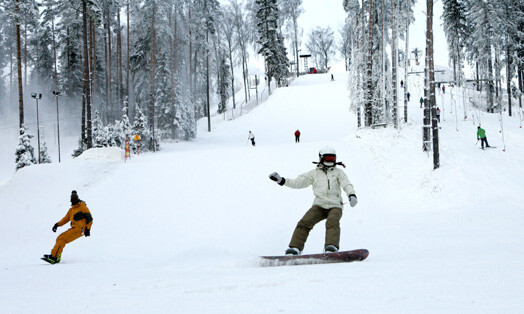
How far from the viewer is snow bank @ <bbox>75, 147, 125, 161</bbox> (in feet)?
70.5

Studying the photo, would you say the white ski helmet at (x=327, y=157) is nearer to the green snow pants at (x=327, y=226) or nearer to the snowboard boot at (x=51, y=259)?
the green snow pants at (x=327, y=226)

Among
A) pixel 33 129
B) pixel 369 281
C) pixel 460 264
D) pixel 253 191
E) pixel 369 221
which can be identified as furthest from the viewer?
pixel 33 129

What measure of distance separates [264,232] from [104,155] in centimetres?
1381

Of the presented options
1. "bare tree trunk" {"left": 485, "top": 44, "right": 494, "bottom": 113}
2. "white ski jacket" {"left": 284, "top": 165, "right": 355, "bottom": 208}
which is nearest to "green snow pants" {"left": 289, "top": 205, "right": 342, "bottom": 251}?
"white ski jacket" {"left": 284, "top": 165, "right": 355, "bottom": 208}

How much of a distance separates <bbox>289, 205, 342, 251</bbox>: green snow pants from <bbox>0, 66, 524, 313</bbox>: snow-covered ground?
63 centimetres

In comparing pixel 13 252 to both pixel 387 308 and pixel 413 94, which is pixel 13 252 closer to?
pixel 387 308

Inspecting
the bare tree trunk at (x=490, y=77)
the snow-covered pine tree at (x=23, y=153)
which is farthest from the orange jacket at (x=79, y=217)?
the bare tree trunk at (x=490, y=77)

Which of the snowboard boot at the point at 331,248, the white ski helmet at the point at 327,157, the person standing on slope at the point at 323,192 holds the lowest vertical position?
the snowboard boot at the point at 331,248

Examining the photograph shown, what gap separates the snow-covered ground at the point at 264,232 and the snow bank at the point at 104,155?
3.3 inches

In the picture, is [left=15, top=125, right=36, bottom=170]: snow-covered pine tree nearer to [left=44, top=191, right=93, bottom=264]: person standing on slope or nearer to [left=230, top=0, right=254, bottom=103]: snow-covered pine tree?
[left=44, top=191, right=93, bottom=264]: person standing on slope

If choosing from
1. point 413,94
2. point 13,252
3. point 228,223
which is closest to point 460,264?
point 228,223

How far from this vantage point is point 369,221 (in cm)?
1228

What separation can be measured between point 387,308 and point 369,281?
931 mm

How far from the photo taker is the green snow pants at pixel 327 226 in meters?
Result: 5.68
